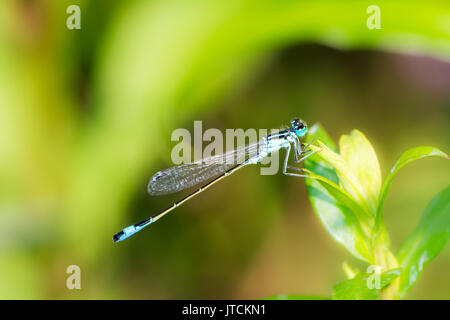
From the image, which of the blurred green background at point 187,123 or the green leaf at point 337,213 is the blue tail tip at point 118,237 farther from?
the green leaf at point 337,213

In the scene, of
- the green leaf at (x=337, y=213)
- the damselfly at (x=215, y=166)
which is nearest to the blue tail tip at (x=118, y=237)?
the damselfly at (x=215, y=166)

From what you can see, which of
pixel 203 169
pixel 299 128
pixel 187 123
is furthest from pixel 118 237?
pixel 299 128

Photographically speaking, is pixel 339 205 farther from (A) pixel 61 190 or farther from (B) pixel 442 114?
(B) pixel 442 114

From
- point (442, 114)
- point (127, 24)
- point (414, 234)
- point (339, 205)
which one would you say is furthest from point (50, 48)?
point (442, 114)

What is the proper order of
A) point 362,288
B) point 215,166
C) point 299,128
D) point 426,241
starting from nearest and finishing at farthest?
point 362,288
point 426,241
point 299,128
point 215,166

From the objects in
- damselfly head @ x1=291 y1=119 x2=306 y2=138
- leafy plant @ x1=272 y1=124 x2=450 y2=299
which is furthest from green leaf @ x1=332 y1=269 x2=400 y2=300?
damselfly head @ x1=291 y1=119 x2=306 y2=138

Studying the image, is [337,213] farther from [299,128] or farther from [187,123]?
[187,123]
